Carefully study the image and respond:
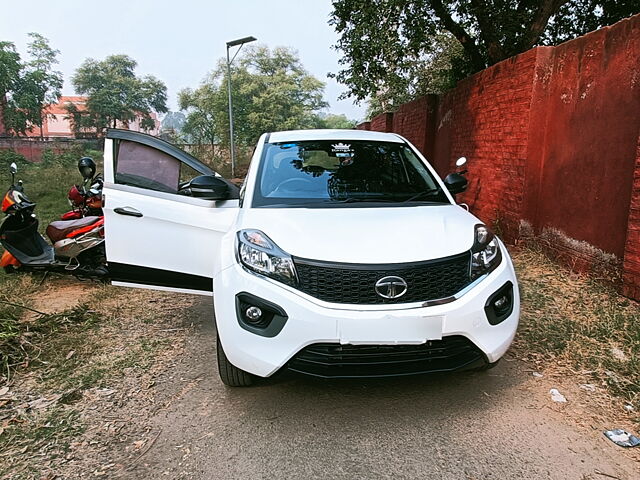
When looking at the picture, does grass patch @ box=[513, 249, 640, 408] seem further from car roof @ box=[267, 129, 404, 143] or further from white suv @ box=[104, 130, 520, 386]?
car roof @ box=[267, 129, 404, 143]

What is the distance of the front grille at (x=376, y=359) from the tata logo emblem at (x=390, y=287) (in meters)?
0.26

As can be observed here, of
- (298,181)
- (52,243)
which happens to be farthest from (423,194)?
(52,243)

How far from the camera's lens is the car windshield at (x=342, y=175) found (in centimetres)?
329

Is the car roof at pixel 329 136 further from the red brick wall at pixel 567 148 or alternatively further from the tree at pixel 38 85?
the tree at pixel 38 85

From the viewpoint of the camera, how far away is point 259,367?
8.07 feet

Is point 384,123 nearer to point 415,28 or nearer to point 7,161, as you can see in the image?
point 415,28

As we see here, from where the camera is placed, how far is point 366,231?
8.75ft

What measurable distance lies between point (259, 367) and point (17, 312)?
9.90ft

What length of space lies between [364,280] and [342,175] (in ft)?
4.50

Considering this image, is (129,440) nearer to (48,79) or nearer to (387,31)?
(387,31)

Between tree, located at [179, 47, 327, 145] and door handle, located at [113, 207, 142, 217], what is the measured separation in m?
34.6

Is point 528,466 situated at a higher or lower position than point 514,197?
lower

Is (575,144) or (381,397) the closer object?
A: (381,397)

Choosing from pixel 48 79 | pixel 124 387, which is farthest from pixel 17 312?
pixel 48 79
